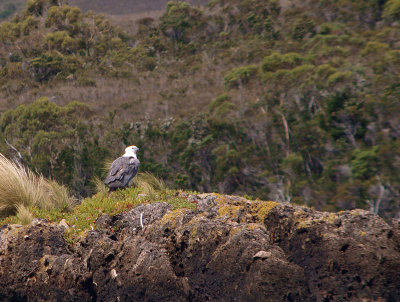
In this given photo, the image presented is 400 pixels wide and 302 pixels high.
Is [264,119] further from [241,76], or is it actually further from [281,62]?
[241,76]

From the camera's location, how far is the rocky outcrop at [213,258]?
4797 millimetres

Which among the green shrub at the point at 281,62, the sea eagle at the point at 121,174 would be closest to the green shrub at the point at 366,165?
the green shrub at the point at 281,62

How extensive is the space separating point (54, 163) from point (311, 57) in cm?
1419

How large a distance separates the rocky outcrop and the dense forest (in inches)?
225

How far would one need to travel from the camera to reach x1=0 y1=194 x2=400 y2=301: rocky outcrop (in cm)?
480

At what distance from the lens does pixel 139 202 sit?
24.5ft

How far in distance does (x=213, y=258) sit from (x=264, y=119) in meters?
17.9

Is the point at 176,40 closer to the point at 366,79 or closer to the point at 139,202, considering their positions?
the point at 366,79

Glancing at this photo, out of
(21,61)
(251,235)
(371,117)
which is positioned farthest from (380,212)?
(21,61)

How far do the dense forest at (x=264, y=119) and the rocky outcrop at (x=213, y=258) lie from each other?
18.8 feet

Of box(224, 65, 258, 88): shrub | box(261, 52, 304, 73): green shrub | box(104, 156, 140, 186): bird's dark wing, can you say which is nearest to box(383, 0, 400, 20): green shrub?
box(261, 52, 304, 73): green shrub

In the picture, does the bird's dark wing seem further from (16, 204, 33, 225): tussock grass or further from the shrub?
the shrub

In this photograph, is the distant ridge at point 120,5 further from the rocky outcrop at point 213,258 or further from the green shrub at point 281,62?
the rocky outcrop at point 213,258

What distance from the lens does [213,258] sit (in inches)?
208
